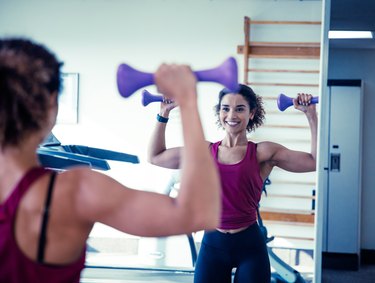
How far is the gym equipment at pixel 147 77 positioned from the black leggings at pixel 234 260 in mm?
1045

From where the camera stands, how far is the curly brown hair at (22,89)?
2.35 ft

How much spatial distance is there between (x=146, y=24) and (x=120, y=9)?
0.22 meters

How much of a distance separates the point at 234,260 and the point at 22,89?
4.62ft

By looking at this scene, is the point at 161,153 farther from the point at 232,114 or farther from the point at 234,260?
the point at 234,260

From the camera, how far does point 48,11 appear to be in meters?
3.25

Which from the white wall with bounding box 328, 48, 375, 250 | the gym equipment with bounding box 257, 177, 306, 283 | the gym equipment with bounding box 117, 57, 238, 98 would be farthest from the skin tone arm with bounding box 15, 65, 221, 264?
the gym equipment with bounding box 257, 177, 306, 283

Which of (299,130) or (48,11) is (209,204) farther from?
(48,11)

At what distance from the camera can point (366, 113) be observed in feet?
7.38

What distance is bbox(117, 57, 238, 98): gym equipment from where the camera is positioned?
94cm

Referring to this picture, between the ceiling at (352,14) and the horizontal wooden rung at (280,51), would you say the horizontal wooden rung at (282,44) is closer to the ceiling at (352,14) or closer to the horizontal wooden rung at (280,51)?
the horizontal wooden rung at (280,51)

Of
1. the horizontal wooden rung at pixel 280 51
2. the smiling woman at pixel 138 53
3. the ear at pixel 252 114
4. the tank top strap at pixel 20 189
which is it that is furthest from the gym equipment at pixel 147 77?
the horizontal wooden rung at pixel 280 51

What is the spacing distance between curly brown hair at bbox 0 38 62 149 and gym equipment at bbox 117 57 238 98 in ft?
0.72

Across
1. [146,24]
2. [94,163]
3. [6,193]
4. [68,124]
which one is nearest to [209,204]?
[6,193]

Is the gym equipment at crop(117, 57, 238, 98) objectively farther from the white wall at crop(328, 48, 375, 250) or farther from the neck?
the white wall at crop(328, 48, 375, 250)
